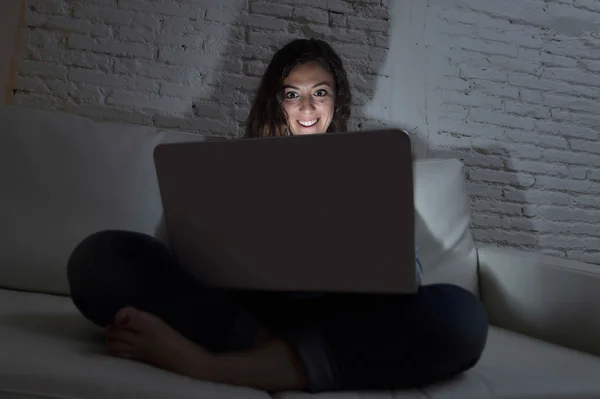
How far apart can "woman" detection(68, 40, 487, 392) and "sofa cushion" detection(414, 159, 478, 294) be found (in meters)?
0.56

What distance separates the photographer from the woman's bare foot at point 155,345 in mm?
732

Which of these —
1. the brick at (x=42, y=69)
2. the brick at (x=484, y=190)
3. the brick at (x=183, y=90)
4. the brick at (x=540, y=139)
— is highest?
the brick at (x=42, y=69)

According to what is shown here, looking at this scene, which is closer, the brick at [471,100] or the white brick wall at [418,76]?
the white brick wall at [418,76]

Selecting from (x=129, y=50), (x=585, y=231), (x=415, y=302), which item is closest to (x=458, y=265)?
(x=415, y=302)

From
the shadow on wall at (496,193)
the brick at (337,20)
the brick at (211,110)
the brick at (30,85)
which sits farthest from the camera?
the shadow on wall at (496,193)

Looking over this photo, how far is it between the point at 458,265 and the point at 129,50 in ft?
3.69

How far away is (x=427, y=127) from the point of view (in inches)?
78.4

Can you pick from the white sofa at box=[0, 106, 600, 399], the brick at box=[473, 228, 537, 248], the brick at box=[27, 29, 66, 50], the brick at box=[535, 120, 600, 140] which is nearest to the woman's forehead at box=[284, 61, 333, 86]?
the white sofa at box=[0, 106, 600, 399]

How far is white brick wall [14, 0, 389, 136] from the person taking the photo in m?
1.72

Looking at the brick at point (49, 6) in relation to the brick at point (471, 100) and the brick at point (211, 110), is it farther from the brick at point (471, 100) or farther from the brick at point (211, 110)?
the brick at point (471, 100)

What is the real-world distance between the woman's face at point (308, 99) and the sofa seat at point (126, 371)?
0.68 meters

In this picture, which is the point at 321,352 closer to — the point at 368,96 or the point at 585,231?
the point at 368,96

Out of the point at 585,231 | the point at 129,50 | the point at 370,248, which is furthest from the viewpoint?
the point at 585,231

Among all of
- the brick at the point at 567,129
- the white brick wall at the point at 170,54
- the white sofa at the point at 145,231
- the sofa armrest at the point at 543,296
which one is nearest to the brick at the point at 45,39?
the white brick wall at the point at 170,54
